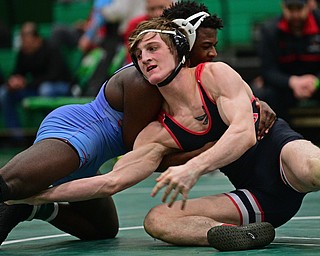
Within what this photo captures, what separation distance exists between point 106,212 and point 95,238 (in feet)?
0.50

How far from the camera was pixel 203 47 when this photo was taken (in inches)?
189

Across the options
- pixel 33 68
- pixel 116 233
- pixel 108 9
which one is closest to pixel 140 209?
pixel 116 233

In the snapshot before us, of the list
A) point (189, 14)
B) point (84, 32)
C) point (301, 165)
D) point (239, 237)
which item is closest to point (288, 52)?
point (84, 32)

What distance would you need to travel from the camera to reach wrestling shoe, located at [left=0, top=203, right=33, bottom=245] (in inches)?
184

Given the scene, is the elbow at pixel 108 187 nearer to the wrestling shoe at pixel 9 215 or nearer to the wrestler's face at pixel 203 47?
the wrestling shoe at pixel 9 215

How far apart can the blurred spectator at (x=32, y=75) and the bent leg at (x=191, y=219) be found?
296 inches

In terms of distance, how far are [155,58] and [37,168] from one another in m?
0.73

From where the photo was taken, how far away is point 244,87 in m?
4.52

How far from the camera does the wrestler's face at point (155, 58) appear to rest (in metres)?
4.54

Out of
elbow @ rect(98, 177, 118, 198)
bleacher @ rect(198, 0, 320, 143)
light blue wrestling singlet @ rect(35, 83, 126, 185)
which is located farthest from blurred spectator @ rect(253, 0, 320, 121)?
elbow @ rect(98, 177, 118, 198)

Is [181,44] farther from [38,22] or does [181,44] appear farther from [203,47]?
[38,22]

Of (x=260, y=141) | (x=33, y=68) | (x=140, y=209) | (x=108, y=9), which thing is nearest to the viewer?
(x=260, y=141)

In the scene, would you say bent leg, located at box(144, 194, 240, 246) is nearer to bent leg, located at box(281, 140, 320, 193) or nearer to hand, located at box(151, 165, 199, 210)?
bent leg, located at box(281, 140, 320, 193)

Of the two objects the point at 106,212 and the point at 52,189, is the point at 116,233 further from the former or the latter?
the point at 52,189
